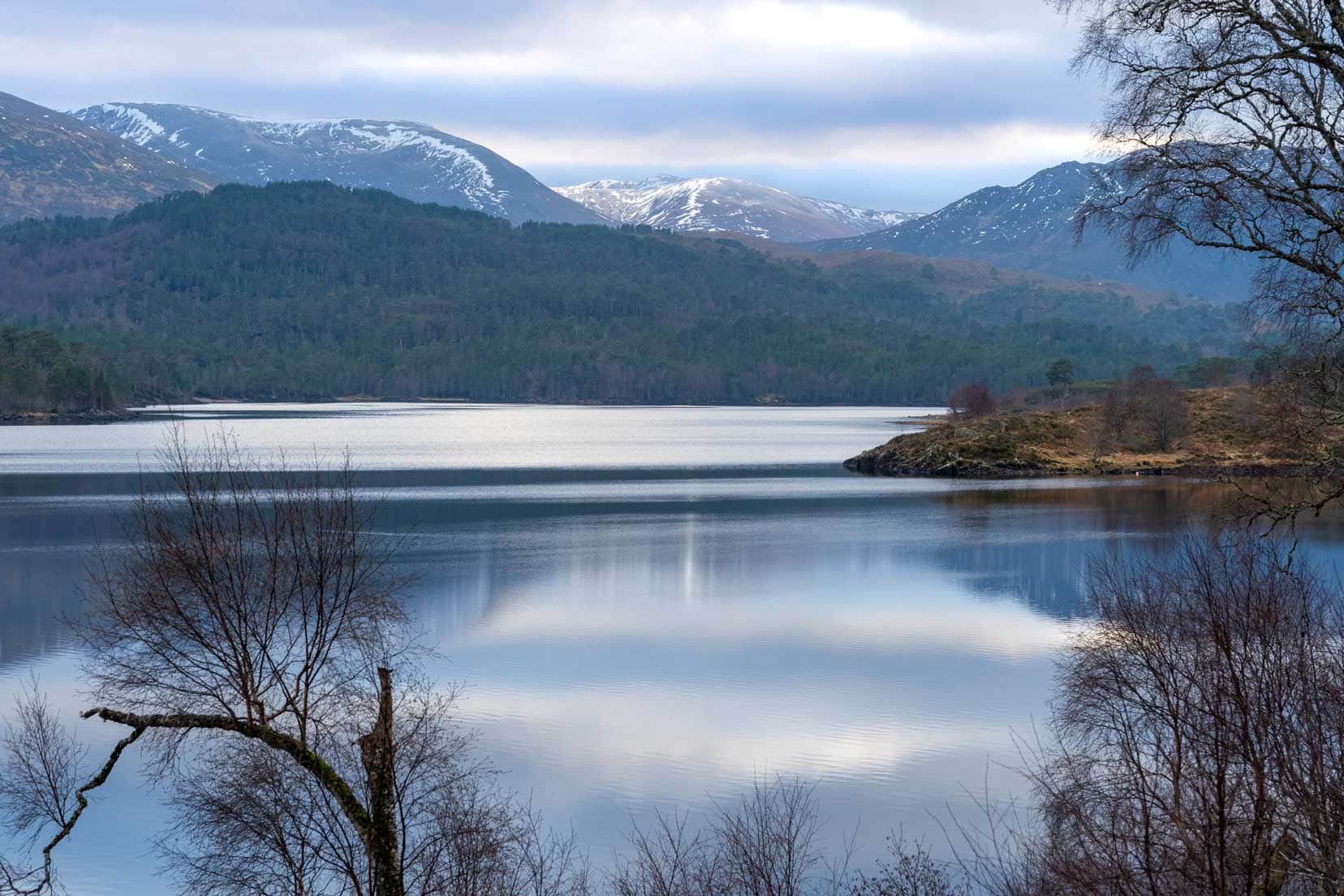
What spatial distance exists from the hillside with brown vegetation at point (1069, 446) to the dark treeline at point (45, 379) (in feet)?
336

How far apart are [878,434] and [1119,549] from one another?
83.2 meters

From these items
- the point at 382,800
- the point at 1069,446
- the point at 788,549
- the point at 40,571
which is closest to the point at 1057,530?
the point at 788,549

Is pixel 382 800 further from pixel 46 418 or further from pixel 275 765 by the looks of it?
pixel 46 418

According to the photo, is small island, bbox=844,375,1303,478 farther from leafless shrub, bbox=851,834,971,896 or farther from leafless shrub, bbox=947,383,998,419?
leafless shrub, bbox=851,834,971,896

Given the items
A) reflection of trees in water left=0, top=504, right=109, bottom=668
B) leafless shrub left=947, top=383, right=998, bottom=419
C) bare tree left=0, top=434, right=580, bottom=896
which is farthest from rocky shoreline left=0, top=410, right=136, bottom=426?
bare tree left=0, top=434, right=580, bottom=896

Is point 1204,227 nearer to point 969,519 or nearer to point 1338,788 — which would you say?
point 1338,788

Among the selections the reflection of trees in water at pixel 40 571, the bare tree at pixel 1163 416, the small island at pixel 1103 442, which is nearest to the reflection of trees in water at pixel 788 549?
the reflection of trees in water at pixel 40 571

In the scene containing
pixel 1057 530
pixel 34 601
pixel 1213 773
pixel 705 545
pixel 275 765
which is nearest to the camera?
pixel 1213 773

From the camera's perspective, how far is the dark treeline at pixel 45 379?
14800cm

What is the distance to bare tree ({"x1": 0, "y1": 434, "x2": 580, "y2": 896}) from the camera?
13242 millimetres

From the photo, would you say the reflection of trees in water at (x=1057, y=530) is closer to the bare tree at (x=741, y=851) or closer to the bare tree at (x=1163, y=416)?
the bare tree at (x=1163, y=416)

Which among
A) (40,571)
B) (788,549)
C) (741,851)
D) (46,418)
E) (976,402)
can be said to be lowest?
(788,549)

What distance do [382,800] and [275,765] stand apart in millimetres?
5329

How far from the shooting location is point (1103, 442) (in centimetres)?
8069
